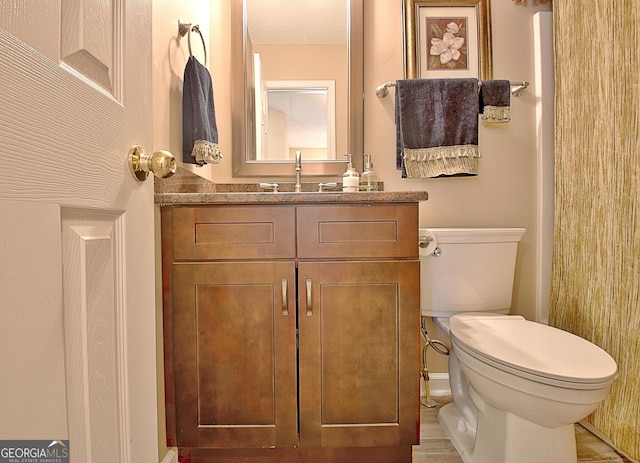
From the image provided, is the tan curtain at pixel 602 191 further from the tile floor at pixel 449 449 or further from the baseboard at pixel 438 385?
the baseboard at pixel 438 385

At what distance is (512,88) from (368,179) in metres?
0.85

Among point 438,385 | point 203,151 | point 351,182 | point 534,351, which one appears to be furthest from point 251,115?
point 438,385

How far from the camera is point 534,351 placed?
0.98m

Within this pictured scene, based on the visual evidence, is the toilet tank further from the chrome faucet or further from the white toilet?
the chrome faucet

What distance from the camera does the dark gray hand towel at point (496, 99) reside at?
1.48 metres

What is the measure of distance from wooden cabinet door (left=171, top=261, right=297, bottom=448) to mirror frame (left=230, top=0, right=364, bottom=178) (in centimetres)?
71

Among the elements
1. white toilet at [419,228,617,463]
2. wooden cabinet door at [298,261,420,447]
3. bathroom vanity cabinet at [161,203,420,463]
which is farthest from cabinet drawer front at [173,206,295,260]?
white toilet at [419,228,617,463]

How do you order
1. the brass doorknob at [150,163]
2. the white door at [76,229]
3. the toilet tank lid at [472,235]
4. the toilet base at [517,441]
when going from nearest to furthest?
the white door at [76,229], the brass doorknob at [150,163], the toilet base at [517,441], the toilet tank lid at [472,235]

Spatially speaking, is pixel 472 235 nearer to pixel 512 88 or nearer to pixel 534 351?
pixel 534 351

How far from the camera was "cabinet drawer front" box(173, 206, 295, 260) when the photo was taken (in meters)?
1.04

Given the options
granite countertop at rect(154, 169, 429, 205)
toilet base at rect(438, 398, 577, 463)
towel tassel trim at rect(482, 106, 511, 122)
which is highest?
towel tassel trim at rect(482, 106, 511, 122)

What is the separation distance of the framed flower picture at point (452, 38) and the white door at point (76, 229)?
1.39 metres

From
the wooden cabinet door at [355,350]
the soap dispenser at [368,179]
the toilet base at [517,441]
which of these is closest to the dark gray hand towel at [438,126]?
the soap dispenser at [368,179]

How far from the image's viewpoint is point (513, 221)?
1638mm
